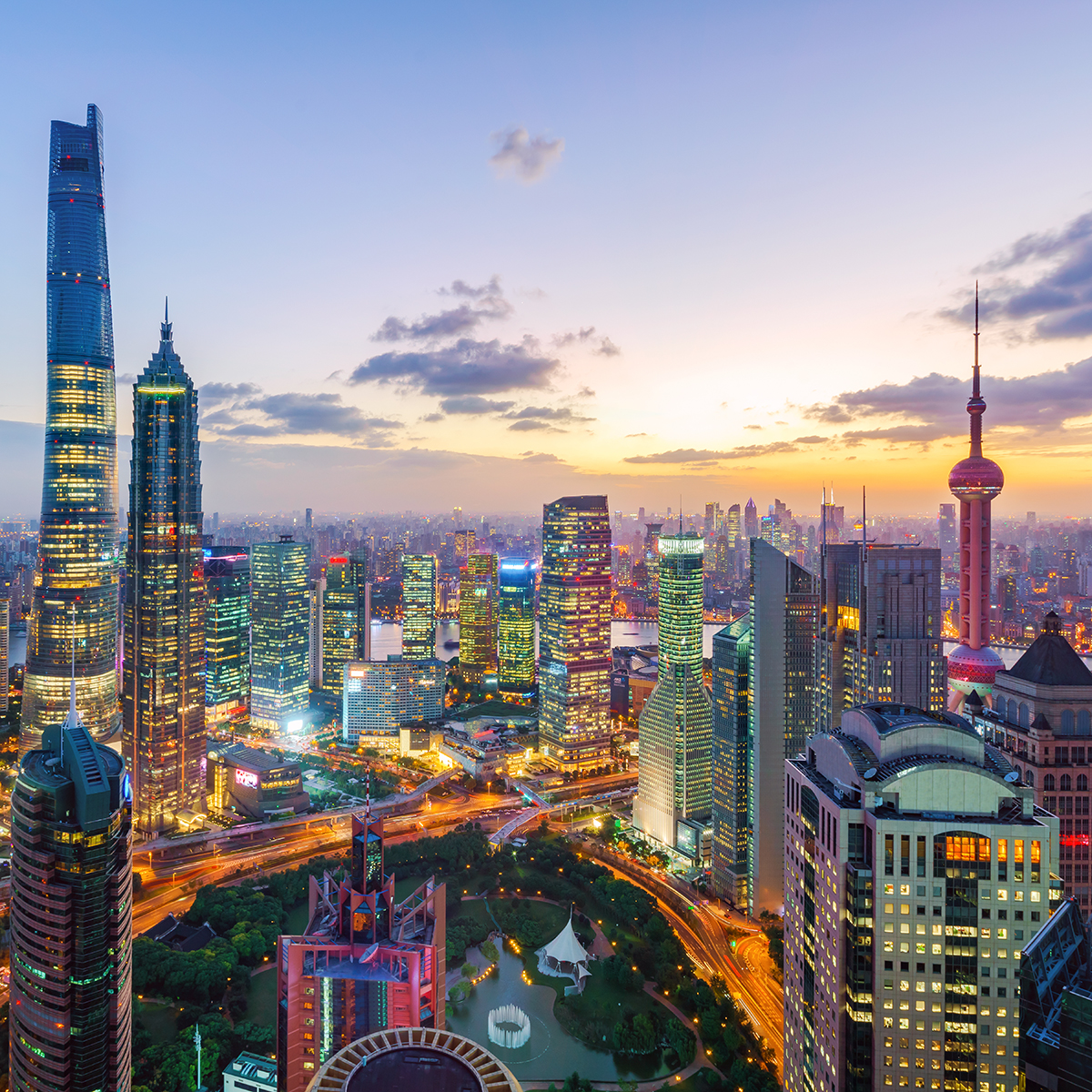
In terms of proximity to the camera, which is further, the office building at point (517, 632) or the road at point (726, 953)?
the office building at point (517, 632)

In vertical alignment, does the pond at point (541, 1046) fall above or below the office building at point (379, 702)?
below

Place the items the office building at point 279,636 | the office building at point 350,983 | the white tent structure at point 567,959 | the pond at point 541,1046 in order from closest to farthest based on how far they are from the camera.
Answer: the office building at point 350,983, the pond at point 541,1046, the white tent structure at point 567,959, the office building at point 279,636

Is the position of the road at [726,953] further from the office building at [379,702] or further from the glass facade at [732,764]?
the office building at [379,702]

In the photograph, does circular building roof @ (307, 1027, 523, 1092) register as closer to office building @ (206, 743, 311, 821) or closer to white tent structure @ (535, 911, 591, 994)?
white tent structure @ (535, 911, 591, 994)

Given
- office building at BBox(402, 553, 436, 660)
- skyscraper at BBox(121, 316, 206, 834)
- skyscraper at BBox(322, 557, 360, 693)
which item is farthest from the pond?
office building at BBox(402, 553, 436, 660)

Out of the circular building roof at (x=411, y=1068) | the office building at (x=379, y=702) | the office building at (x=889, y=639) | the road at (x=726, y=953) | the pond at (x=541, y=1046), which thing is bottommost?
the pond at (x=541, y=1046)

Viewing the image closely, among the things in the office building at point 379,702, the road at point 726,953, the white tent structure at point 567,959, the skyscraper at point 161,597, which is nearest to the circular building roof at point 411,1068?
the road at point 726,953

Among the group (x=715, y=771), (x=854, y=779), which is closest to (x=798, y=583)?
(x=715, y=771)

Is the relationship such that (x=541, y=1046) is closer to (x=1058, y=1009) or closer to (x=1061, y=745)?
(x=1058, y=1009)
